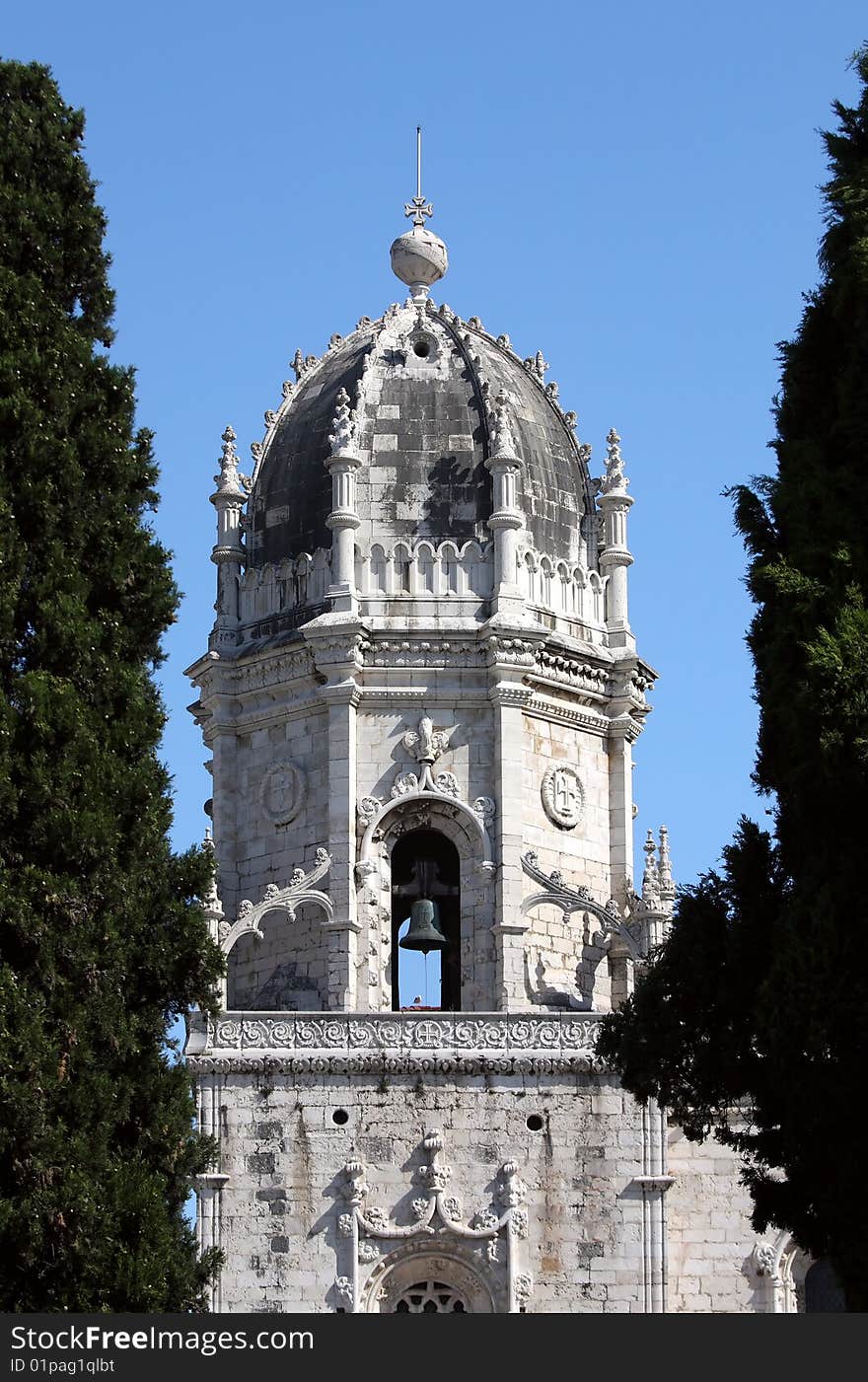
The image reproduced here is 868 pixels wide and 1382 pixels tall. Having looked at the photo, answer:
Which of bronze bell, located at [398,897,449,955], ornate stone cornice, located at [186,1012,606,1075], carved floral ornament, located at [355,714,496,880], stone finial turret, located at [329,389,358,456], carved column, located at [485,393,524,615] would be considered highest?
stone finial turret, located at [329,389,358,456]

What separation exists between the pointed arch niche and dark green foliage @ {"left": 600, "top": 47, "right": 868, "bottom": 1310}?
35.5 ft

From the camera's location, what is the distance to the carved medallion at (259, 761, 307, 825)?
4319 cm

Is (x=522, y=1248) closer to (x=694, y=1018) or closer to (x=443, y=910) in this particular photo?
(x=443, y=910)

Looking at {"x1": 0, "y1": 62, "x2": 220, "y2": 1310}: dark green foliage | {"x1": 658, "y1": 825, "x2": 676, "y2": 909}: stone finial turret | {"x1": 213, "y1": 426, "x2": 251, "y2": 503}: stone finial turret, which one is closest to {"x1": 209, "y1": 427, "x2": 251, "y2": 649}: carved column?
{"x1": 213, "y1": 426, "x2": 251, "y2": 503}: stone finial turret

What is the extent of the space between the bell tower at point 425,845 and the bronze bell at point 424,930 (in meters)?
0.07

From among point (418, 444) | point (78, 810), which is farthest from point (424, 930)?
point (78, 810)

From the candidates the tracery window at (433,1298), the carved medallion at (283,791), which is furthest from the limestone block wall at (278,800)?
the tracery window at (433,1298)

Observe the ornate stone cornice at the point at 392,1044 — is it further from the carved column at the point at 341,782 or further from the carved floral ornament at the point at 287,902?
the carved floral ornament at the point at 287,902

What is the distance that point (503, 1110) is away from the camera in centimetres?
4088

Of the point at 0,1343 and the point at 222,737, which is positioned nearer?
the point at 0,1343

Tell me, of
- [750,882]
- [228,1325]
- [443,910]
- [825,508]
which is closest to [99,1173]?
[228,1325]

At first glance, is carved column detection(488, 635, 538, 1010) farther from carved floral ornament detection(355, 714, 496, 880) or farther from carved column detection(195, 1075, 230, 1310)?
carved column detection(195, 1075, 230, 1310)

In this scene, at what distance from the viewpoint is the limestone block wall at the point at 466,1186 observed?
40156 mm

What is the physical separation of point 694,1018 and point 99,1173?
558cm
